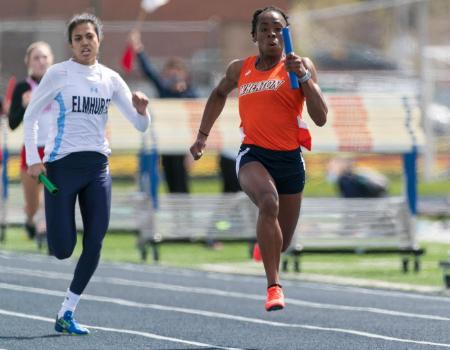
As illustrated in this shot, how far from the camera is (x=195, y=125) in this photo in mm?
18656

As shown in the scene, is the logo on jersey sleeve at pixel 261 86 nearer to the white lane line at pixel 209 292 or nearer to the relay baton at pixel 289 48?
the relay baton at pixel 289 48

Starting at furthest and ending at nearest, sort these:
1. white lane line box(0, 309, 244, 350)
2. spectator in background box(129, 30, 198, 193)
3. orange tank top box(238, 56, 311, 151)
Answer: spectator in background box(129, 30, 198, 193), orange tank top box(238, 56, 311, 151), white lane line box(0, 309, 244, 350)

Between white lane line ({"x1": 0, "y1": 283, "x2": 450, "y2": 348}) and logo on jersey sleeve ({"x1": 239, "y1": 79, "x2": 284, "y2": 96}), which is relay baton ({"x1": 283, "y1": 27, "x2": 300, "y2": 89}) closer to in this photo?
logo on jersey sleeve ({"x1": 239, "y1": 79, "x2": 284, "y2": 96})

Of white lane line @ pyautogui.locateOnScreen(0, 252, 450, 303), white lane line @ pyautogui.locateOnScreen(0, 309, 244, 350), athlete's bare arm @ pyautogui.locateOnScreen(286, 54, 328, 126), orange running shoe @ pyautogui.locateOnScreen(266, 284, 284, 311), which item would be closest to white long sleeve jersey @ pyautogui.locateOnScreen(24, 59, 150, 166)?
white lane line @ pyautogui.locateOnScreen(0, 309, 244, 350)

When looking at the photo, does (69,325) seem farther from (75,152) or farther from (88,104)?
(88,104)

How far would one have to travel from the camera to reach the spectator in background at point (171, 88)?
19.1m

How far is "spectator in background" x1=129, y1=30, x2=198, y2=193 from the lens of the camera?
19141 mm

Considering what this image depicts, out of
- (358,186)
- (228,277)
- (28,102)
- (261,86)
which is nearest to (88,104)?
(261,86)

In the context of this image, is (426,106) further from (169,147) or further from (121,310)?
(121,310)

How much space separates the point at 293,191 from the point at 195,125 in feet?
28.8

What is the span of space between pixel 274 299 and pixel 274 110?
1267 mm

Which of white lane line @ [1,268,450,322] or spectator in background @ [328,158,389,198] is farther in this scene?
spectator in background @ [328,158,389,198]

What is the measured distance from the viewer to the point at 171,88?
19438 millimetres

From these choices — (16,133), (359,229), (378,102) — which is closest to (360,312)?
(359,229)
